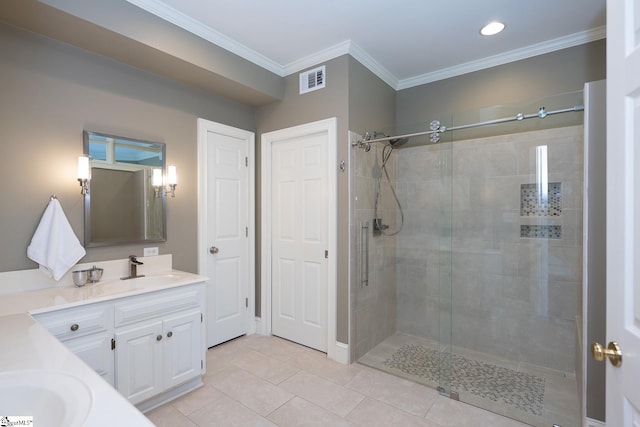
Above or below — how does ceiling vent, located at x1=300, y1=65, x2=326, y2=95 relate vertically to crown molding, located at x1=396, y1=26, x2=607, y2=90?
below

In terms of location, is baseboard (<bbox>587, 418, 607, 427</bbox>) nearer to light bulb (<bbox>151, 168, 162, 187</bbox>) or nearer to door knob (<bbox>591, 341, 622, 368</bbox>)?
door knob (<bbox>591, 341, 622, 368</bbox>)

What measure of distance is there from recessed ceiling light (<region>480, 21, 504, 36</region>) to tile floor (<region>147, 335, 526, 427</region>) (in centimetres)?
284

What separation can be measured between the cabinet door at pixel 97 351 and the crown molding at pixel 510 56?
11.6 ft

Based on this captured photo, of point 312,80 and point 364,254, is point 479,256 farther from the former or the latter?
point 312,80

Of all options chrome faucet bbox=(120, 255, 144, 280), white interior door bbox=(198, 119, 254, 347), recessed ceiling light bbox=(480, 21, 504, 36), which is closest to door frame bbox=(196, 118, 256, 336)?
white interior door bbox=(198, 119, 254, 347)

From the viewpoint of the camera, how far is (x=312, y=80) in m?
2.98

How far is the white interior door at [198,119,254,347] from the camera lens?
300 centimetres

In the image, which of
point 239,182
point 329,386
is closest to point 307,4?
point 239,182

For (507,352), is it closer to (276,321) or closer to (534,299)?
(534,299)

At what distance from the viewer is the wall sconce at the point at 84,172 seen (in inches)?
84.7

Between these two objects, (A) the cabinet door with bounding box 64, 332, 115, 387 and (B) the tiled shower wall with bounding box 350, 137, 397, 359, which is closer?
(A) the cabinet door with bounding box 64, 332, 115, 387

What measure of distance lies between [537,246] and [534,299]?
45 centimetres

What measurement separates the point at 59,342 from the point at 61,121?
1.70m

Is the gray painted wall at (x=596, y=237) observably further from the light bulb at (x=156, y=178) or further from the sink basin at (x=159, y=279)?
the light bulb at (x=156, y=178)
